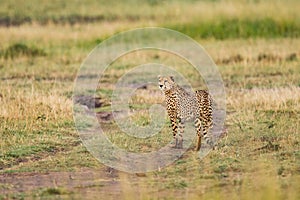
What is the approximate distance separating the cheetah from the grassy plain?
0.39 m

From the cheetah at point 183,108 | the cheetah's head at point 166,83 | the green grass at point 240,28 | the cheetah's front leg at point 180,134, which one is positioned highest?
the green grass at point 240,28

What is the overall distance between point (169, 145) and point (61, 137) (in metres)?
1.58

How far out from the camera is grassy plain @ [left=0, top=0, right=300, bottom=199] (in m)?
10.0

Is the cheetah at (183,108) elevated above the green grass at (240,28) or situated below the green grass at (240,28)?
below

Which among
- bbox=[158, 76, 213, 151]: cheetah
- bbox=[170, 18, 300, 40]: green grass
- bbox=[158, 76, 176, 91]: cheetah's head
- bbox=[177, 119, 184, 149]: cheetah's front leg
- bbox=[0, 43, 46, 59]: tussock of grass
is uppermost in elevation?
bbox=[170, 18, 300, 40]: green grass

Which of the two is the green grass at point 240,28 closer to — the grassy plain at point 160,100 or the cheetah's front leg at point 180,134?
the grassy plain at point 160,100

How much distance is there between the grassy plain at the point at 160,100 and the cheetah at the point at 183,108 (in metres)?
0.39

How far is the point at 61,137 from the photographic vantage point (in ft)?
42.8

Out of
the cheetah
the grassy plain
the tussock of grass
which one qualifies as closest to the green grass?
the grassy plain

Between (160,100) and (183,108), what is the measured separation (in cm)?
424

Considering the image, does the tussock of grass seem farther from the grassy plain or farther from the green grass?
the green grass

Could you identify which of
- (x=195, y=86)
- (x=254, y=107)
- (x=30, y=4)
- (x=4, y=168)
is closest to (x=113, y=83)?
(x=195, y=86)

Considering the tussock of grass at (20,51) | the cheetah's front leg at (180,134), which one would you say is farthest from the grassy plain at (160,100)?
the cheetah's front leg at (180,134)

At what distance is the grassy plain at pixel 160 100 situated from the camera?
1002 cm
